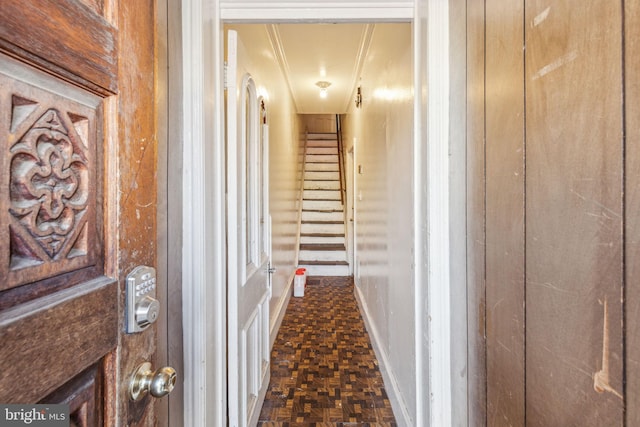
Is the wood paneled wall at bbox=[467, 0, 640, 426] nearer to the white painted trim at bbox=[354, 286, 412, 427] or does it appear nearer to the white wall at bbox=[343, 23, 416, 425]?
the white wall at bbox=[343, 23, 416, 425]

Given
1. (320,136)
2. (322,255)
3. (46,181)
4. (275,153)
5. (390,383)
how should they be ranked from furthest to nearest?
(320,136)
(322,255)
(275,153)
(390,383)
(46,181)

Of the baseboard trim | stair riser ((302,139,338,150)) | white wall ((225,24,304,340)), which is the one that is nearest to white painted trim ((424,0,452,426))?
white wall ((225,24,304,340))

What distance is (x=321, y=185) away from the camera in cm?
695

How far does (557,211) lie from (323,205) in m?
5.89

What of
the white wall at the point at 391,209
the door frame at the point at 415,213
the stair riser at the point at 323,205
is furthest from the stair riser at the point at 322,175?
the door frame at the point at 415,213

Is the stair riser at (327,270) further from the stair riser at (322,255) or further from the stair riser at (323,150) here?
the stair riser at (323,150)

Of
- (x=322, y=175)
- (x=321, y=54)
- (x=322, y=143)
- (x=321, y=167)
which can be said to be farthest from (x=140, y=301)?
(x=322, y=143)

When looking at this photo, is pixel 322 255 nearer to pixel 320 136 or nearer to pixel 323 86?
pixel 323 86

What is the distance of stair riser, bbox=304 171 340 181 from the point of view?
278 inches

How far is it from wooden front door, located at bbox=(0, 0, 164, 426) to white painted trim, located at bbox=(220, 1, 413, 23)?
26.6 inches

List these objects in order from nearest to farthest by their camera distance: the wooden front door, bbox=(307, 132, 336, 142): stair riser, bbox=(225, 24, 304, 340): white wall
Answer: the wooden front door < bbox=(225, 24, 304, 340): white wall < bbox=(307, 132, 336, 142): stair riser

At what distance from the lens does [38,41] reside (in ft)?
1.43

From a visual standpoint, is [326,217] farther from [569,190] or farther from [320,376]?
[569,190]

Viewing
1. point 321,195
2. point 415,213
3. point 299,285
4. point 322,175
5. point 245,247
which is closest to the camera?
point 415,213
